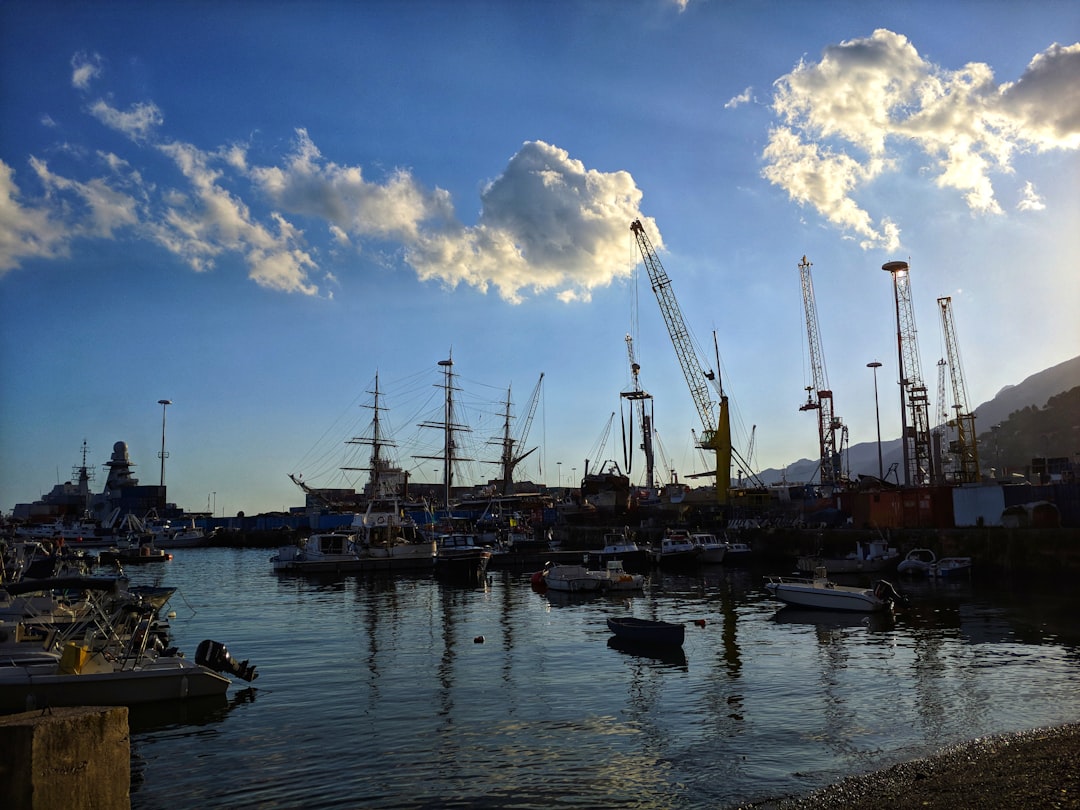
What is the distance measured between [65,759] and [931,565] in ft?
217

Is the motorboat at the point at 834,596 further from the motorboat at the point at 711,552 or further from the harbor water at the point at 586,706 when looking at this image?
the motorboat at the point at 711,552

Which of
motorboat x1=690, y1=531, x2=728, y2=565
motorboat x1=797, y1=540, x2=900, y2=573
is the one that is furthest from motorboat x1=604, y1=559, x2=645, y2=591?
motorboat x1=690, y1=531, x2=728, y2=565

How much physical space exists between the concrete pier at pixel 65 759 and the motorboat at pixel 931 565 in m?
64.8

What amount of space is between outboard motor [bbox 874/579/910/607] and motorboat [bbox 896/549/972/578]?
16365 mm

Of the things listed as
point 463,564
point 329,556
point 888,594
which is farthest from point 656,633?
point 329,556

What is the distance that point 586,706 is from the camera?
2425 cm

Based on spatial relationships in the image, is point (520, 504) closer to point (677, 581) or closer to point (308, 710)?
point (677, 581)

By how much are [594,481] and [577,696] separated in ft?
410

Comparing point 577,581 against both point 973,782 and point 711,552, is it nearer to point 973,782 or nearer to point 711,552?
point 711,552

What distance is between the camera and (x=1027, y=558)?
58906 mm

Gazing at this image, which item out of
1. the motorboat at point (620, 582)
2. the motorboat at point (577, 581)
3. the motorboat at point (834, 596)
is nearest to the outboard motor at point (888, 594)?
the motorboat at point (834, 596)

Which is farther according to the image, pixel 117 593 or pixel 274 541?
pixel 274 541

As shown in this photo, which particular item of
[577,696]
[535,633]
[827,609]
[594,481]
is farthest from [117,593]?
[594,481]

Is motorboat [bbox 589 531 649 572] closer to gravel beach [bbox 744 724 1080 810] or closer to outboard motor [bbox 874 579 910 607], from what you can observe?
outboard motor [bbox 874 579 910 607]
